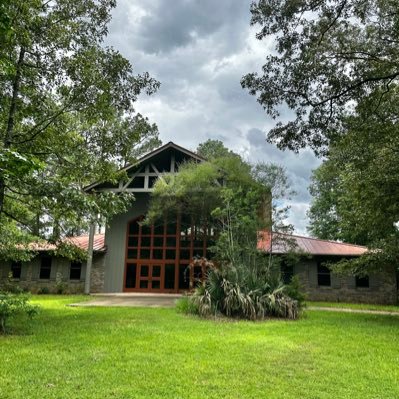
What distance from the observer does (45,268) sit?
75.2 feet

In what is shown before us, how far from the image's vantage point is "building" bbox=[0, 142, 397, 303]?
20531 mm

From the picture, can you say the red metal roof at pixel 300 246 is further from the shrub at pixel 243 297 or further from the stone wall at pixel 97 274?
the shrub at pixel 243 297

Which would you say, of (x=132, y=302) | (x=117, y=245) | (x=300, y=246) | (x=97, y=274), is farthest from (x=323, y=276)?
(x=97, y=274)

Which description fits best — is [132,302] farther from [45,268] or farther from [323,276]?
[323,276]

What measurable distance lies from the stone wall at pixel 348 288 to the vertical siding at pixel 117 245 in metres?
9.67

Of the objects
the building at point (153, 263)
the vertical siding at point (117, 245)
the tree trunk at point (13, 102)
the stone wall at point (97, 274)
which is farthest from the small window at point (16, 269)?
the tree trunk at point (13, 102)

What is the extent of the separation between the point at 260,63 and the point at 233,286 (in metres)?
6.63

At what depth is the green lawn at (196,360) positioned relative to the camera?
473 cm

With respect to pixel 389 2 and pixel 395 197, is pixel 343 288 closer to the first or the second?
pixel 395 197

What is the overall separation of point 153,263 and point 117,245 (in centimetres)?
241

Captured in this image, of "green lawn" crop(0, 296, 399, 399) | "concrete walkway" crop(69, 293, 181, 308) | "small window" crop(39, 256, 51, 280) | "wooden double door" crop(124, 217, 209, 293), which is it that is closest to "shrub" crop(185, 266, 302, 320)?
"green lawn" crop(0, 296, 399, 399)

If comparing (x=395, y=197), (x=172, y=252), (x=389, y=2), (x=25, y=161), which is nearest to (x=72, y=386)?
(x=25, y=161)

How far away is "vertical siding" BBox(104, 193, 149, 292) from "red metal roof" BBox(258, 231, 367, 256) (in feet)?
27.3

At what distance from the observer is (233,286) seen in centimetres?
1205
